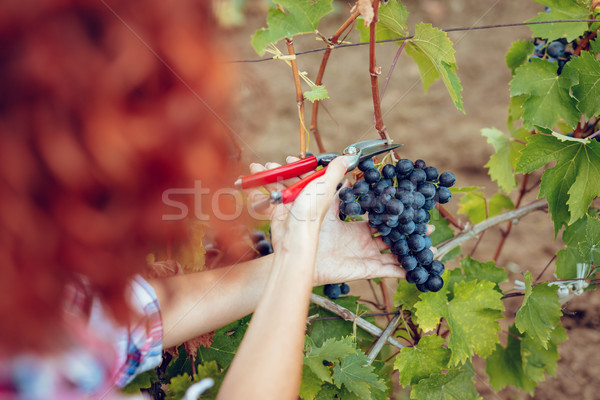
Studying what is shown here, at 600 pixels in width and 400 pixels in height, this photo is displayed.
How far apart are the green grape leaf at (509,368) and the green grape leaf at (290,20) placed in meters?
1.35

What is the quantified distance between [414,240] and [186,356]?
0.75 m

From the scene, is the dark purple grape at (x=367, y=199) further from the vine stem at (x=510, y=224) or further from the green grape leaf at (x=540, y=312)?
the vine stem at (x=510, y=224)

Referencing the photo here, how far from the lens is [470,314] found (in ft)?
4.19

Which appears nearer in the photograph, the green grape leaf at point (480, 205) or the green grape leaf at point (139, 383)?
the green grape leaf at point (139, 383)

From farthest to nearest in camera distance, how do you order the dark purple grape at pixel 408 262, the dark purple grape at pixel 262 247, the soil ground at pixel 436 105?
the soil ground at pixel 436 105 → the dark purple grape at pixel 262 247 → the dark purple grape at pixel 408 262

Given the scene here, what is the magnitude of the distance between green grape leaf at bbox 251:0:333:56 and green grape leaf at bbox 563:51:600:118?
0.70 metres

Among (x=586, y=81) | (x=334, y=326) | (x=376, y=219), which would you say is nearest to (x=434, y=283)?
(x=376, y=219)

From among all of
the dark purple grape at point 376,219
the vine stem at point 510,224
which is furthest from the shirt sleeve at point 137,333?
the vine stem at point 510,224

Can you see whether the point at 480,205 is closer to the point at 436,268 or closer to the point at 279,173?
the point at 436,268

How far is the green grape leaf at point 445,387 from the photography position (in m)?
1.25

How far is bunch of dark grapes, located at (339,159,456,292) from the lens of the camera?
112 cm

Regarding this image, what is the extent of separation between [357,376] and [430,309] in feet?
0.89

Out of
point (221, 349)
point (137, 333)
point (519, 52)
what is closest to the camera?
point (137, 333)

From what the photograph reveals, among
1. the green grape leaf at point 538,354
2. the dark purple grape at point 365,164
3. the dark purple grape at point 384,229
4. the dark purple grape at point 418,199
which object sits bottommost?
the green grape leaf at point 538,354
